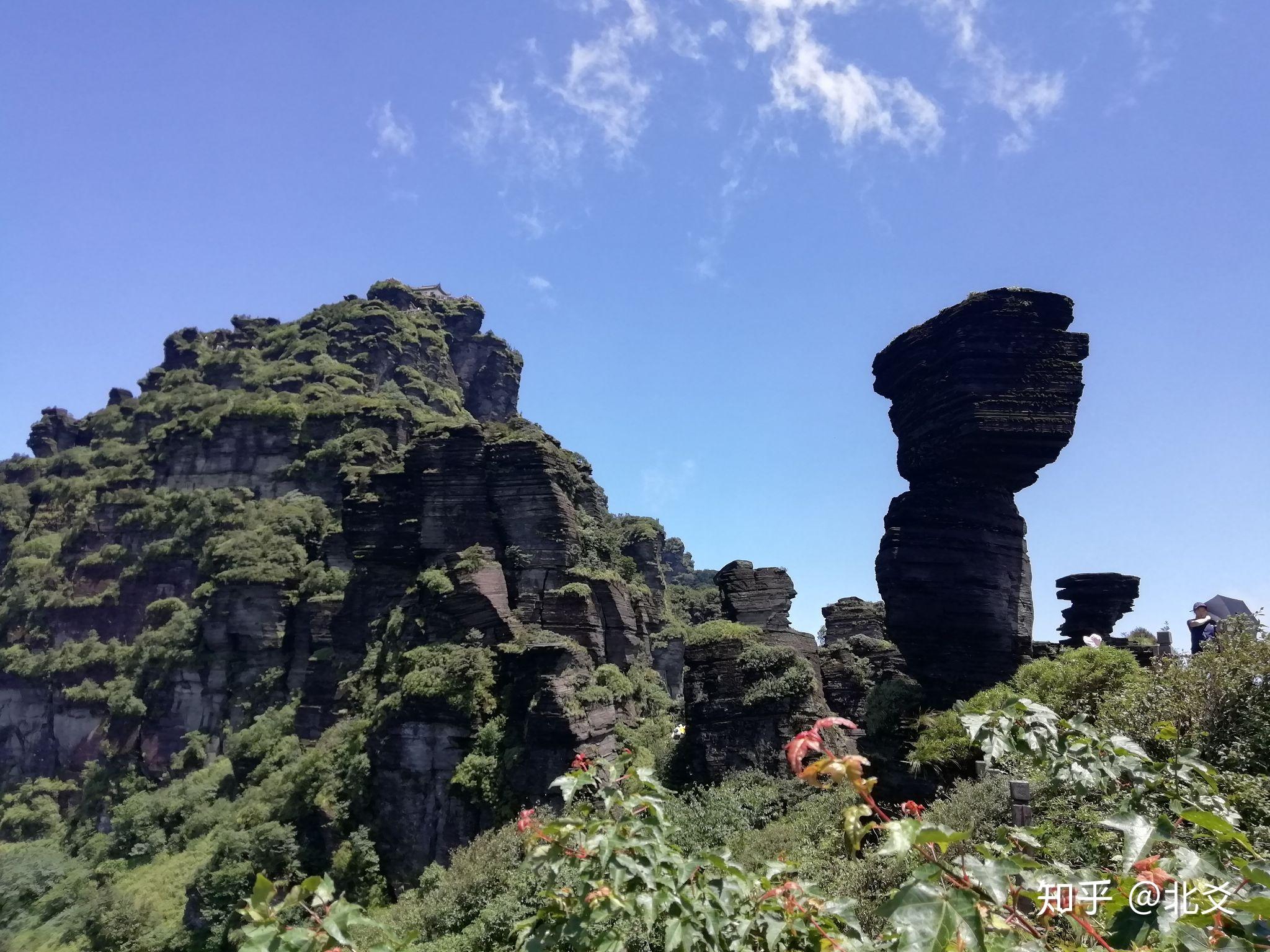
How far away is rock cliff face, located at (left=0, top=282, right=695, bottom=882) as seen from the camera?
73.7 ft

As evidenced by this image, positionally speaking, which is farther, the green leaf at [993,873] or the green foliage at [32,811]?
the green foliage at [32,811]

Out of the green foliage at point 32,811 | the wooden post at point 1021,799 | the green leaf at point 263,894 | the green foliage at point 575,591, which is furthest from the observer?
the green foliage at point 32,811

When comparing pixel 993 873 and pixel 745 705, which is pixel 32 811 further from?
pixel 993 873

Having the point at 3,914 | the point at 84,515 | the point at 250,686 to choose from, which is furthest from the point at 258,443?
the point at 3,914

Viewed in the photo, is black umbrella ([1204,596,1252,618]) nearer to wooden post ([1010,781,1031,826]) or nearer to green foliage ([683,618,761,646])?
green foliage ([683,618,761,646])

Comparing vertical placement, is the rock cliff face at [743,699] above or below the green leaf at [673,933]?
above

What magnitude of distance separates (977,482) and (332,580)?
37451mm

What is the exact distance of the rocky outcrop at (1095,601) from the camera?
22.6 metres

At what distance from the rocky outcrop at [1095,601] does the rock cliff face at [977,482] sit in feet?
25.0

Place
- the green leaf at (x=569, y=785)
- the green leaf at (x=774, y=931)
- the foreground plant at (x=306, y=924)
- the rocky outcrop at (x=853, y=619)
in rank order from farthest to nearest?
the rocky outcrop at (x=853, y=619) → the green leaf at (x=569, y=785) → the green leaf at (x=774, y=931) → the foreground plant at (x=306, y=924)

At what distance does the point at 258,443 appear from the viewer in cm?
5281

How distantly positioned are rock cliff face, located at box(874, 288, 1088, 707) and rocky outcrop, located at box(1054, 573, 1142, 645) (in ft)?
25.0

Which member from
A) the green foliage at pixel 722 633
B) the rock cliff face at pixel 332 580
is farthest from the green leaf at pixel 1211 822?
the rock cliff face at pixel 332 580

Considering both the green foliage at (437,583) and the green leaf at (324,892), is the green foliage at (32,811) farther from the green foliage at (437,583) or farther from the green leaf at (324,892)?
the green leaf at (324,892)
